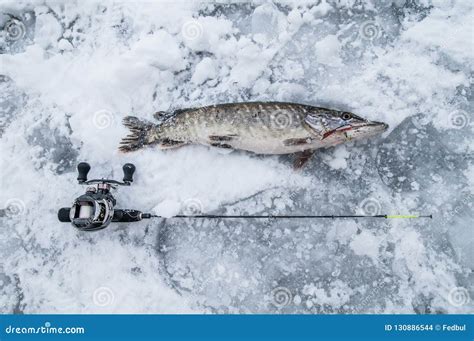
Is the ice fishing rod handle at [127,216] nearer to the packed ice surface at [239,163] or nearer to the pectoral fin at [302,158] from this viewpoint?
the packed ice surface at [239,163]

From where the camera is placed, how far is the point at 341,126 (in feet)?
9.79

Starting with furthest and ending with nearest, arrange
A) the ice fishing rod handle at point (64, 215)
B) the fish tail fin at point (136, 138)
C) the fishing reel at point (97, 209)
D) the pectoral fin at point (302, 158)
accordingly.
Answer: the fish tail fin at point (136, 138)
the pectoral fin at point (302, 158)
the ice fishing rod handle at point (64, 215)
the fishing reel at point (97, 209)

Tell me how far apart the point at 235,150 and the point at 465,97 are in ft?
6.31

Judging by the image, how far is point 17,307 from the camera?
3.11 metres

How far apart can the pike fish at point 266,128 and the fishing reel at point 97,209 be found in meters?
0.54

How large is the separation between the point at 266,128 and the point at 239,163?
387 mm

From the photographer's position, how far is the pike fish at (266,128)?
2.99 meters

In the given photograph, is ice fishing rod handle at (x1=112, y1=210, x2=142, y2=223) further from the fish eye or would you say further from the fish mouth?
the fish mouth
